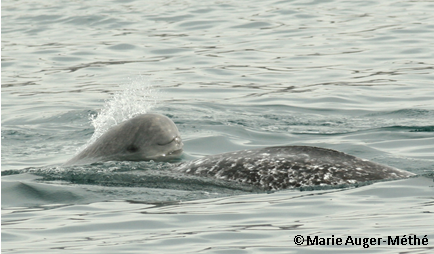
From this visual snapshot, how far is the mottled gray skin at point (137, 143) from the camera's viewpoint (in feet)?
37.1

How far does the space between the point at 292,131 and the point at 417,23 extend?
35.2 feet

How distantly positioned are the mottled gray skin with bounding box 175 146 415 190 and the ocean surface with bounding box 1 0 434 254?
0.20 metres

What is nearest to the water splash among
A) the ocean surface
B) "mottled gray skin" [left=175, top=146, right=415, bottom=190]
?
the ocean surface

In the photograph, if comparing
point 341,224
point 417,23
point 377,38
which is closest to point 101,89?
point 377,38

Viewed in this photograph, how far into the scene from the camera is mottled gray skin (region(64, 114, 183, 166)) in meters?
11.3

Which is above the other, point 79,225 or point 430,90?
point 79,225

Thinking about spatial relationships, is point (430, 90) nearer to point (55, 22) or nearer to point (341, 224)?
point (341, 224)

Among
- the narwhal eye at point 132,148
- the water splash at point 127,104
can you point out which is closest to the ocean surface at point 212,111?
the water splash at point 127,104

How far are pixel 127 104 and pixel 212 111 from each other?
1650 mm

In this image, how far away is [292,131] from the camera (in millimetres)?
14125
